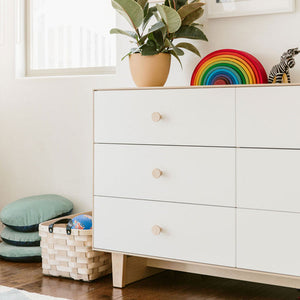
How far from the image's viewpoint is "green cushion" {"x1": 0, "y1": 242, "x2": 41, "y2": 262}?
9.10ft

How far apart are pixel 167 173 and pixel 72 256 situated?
2.02 ft

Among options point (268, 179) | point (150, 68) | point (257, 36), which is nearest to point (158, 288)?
point (268, 179)

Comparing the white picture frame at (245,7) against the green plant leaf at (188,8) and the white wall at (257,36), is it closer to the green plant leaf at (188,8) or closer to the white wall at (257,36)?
the white wall at (257,36)

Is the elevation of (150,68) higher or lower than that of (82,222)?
higher

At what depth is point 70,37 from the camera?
306 cm

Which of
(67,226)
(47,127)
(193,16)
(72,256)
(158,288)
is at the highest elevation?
(193,16)

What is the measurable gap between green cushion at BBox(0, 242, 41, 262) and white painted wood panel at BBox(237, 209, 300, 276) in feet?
3.74

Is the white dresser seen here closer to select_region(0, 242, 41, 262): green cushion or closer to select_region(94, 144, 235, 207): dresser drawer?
select_region(94, 144, 235, 207): dresser drawer

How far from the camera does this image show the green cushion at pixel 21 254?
2.77m

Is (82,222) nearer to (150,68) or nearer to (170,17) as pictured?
(150,68)

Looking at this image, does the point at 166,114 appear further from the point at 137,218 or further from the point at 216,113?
the point at 137,218

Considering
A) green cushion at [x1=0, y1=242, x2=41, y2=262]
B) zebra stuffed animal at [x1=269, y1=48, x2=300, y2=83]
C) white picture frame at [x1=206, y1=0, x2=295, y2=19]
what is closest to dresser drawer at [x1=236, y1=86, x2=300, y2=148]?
zebra stuffed animal at [x1=269, y1=48, x2=300, y2=83]

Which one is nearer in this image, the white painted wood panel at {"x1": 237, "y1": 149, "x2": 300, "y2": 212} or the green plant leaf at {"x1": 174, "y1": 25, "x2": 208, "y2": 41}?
the white painted wood panel at {"x1": 237, "y1": 149, "x2": 300, "y2": 212}

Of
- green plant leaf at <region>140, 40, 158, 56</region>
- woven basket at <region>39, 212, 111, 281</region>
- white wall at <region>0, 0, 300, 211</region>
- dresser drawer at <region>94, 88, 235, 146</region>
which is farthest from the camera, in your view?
white wall at <region>0, 0, 300, 211</region>
